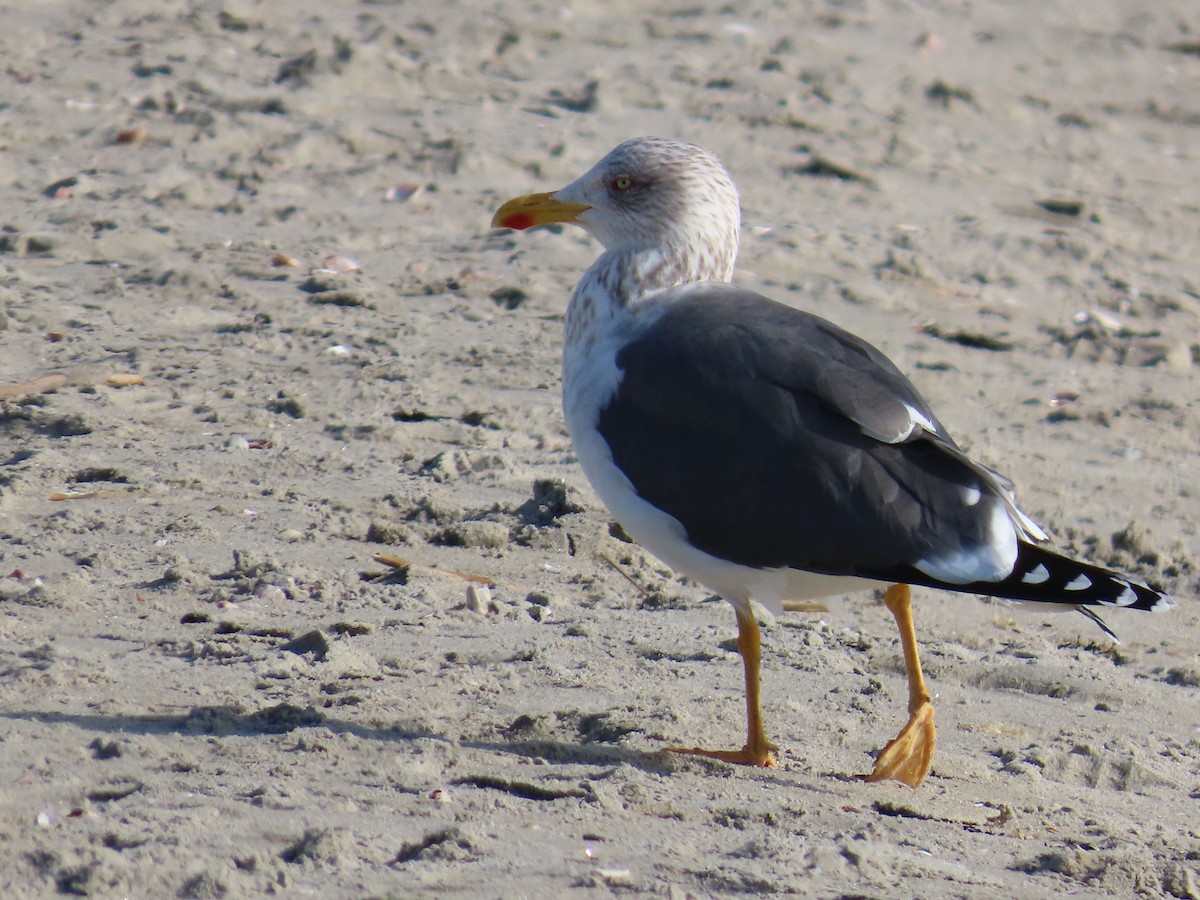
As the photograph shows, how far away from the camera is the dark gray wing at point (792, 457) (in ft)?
13.2

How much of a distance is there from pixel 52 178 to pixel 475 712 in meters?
4.78

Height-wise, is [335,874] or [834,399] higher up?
[834,399]

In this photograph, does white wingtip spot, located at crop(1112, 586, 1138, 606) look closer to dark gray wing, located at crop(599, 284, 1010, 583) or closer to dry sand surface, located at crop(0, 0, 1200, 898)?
dark gray wing, located at crop(599, 284, 1010, 583)

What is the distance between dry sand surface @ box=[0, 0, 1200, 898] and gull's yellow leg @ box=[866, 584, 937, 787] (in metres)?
0.09

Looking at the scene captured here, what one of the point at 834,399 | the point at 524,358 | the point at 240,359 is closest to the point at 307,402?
the point at 240,359

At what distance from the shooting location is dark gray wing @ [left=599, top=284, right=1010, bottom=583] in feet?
13.2

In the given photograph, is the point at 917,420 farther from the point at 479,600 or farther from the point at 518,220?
the point at 518,220

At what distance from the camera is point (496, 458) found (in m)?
5.82

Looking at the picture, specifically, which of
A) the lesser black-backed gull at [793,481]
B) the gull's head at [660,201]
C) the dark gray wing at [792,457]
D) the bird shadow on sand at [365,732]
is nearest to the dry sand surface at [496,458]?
the bird shadow on sand at [365,732]

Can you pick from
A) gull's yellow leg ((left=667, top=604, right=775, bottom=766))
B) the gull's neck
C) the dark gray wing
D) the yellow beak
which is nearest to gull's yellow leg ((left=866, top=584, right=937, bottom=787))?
gull's yellow leg ((left=667, top=604, right=775, bottom=766))

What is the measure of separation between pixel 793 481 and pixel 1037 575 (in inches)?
23.5

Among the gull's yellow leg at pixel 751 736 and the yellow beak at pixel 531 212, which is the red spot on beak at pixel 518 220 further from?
the gull's yellow leg at pixel 751 736

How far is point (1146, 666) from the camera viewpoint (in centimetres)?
506

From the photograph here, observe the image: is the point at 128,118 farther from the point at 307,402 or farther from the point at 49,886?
the point at 49,886
